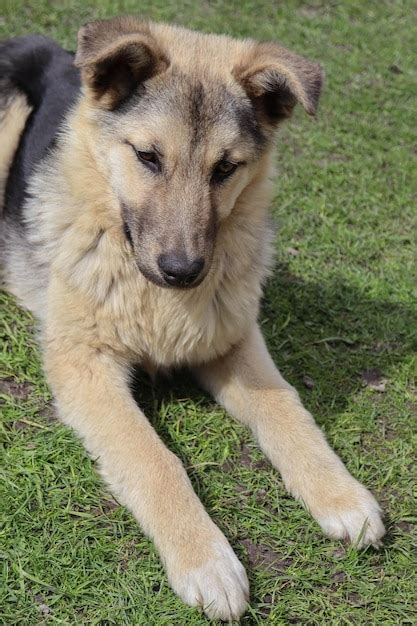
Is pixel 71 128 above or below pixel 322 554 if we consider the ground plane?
above

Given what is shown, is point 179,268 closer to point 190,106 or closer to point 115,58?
point 190,106

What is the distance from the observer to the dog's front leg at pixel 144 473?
3.51 m

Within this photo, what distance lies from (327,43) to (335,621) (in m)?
7.16

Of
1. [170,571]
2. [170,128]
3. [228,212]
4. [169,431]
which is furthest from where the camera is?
[169,431]

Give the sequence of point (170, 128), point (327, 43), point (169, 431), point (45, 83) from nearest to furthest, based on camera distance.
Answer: point (170, 128) < point (169, 431) < point (45, 83) < point (327, 43)

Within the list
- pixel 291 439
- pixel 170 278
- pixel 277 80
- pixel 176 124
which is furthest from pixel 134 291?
pixel 277 80

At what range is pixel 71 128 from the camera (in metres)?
4.38

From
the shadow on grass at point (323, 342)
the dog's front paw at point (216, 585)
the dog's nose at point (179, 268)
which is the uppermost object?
the dog's nose at point (179, 268)

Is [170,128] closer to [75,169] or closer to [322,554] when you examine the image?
[75,169]

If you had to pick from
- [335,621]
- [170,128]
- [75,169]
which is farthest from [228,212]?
[335,621]

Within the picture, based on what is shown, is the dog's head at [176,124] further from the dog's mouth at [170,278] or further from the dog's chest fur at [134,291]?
the dog's chest fur at [134,291]

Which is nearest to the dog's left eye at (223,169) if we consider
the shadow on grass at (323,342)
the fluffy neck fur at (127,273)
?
Result: the fluffy neck fur at (127,273)

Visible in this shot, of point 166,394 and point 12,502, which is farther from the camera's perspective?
point 166,394

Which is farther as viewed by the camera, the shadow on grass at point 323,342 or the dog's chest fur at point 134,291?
the shadow on grass at point 323,342
